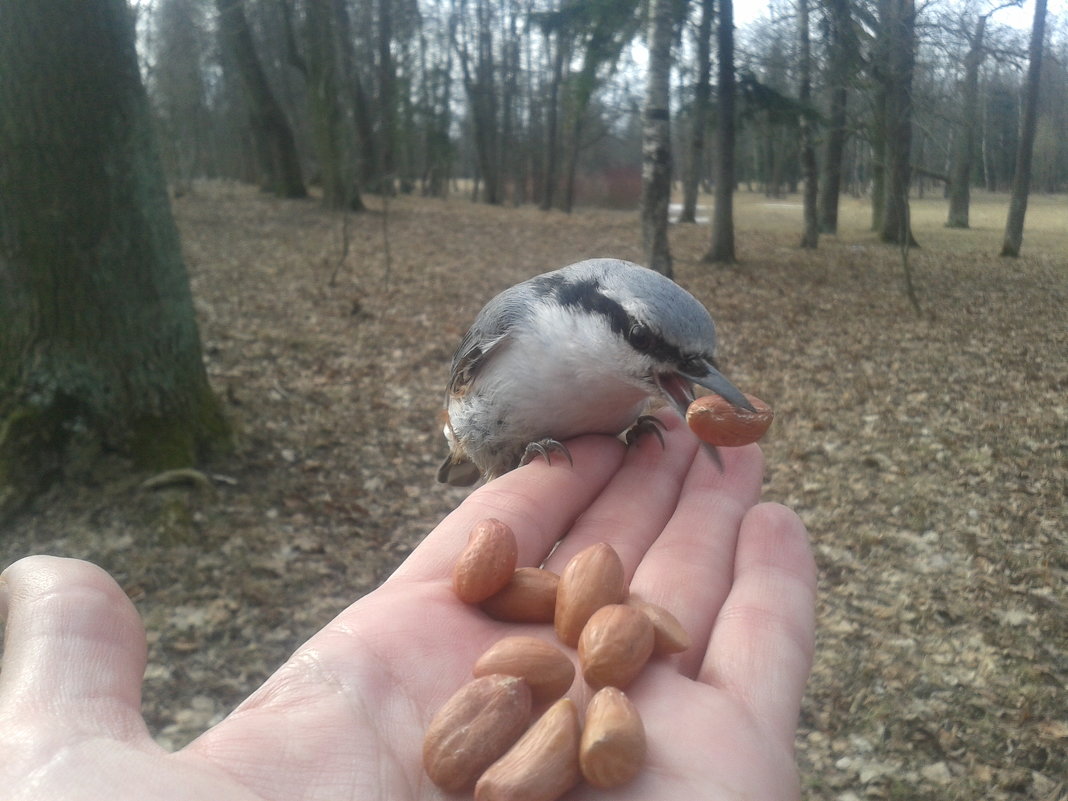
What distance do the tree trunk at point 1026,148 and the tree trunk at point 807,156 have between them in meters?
2.98

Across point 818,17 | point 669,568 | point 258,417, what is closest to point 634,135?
point 818,17

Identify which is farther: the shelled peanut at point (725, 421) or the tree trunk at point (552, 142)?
the tree trunk at point (552, 142)

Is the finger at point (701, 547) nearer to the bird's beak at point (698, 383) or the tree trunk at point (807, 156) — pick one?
the bird's beak at point (698, 383)

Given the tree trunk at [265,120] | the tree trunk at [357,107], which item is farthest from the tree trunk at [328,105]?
the tree trunk at [265,120]

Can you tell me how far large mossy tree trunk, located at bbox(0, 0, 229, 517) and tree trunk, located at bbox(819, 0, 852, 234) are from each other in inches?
143

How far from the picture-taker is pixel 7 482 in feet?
9.94

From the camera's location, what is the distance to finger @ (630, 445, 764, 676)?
1.67 m

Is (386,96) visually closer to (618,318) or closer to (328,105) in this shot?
(328,105)

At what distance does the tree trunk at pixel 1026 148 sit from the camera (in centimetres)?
221

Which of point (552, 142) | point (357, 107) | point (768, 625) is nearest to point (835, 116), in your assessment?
point (768, 625)

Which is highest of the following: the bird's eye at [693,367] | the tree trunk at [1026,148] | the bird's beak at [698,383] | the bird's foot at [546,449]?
the tree trunk at [1026,148]

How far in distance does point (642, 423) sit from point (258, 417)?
252 centimetres

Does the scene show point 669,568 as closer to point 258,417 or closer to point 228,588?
point 228,588

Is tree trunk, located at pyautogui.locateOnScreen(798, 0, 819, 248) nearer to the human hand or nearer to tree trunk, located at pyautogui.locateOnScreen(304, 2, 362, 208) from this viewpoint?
tree trunk, located at pyautogui.locateOnScreen(304, 2, 362, 208)
